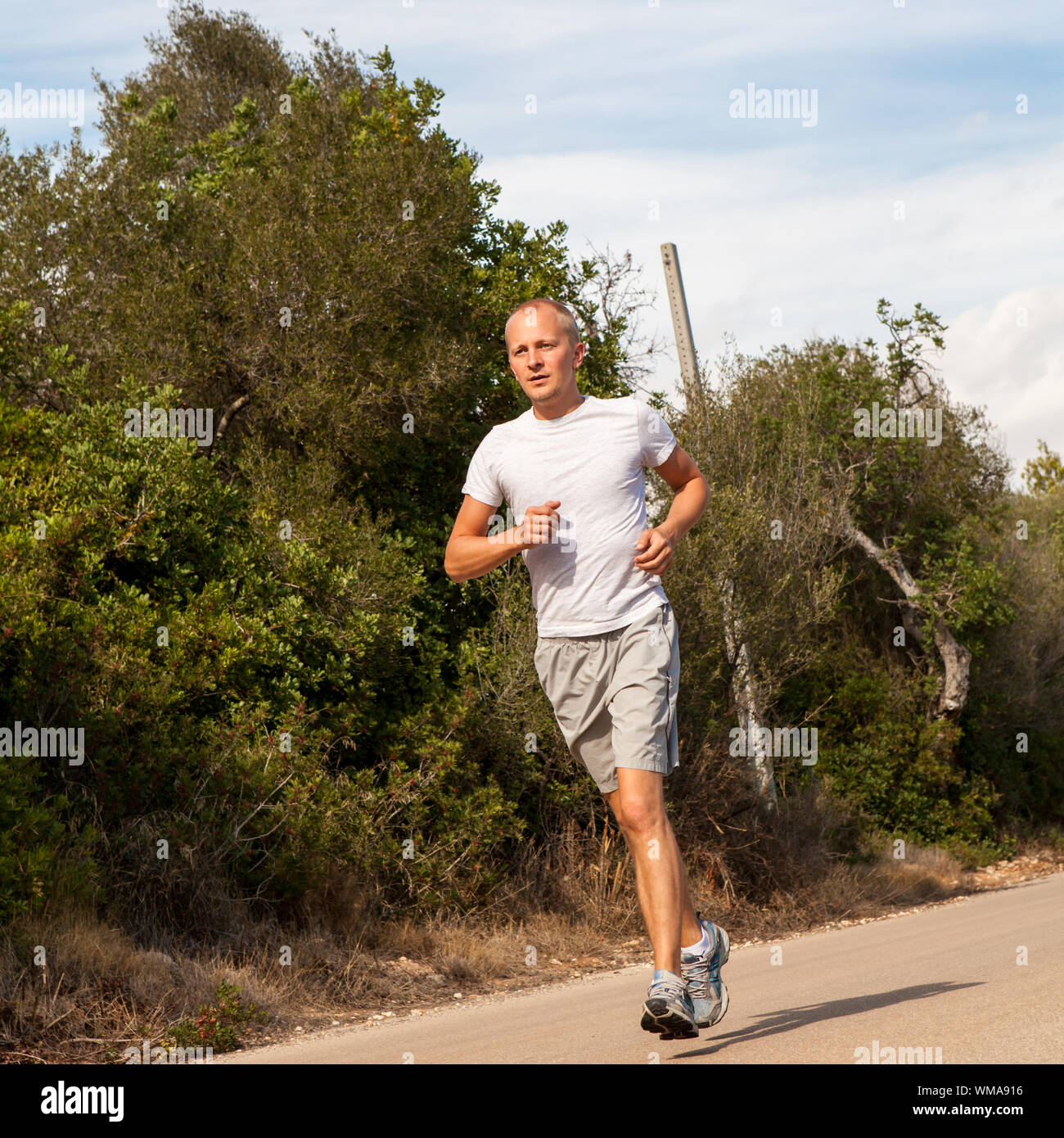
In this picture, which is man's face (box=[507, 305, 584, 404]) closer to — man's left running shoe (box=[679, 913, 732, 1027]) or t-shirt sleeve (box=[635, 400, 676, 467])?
t-shirt sleeve (box=[635, 400, 676, 467])

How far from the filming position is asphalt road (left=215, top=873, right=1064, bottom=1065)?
14.1 feet

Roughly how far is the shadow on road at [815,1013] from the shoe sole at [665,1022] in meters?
0.10

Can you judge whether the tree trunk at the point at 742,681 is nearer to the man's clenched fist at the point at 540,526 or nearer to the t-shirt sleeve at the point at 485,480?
the t-shirt sleeve at the point at 485,480

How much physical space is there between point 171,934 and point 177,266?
7.69 meters

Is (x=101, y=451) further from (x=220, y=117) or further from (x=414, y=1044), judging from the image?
(x=220, y=117)

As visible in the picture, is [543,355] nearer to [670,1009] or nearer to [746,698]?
[670,1009]

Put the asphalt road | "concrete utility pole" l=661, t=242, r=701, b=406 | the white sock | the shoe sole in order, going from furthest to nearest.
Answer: "concrete utility pole" l=661, t=242, r=701, b=406
the white sock
the asphalt road
the shoe sole

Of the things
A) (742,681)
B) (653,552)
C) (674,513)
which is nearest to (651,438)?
(674,513)

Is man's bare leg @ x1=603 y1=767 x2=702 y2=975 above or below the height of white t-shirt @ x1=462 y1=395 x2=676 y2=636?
below

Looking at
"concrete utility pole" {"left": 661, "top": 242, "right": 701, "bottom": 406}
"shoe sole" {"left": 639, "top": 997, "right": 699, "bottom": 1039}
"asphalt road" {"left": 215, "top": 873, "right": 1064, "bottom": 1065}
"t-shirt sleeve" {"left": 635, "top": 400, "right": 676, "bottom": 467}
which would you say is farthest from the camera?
"concrete utility pole" {"left": 661, "top": 242, "right": 701, "bottom": 406}

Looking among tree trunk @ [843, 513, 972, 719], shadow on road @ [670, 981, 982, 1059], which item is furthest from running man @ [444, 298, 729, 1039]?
tree trunk @ [843, 513, 972, 719]

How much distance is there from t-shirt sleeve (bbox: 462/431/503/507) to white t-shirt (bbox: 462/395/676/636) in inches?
3.7

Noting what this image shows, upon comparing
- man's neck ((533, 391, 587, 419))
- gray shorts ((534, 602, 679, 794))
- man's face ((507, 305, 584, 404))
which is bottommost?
gray shorts ((534, 602, 679, 794))

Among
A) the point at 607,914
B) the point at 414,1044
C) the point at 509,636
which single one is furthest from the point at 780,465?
the point at 414,1044
